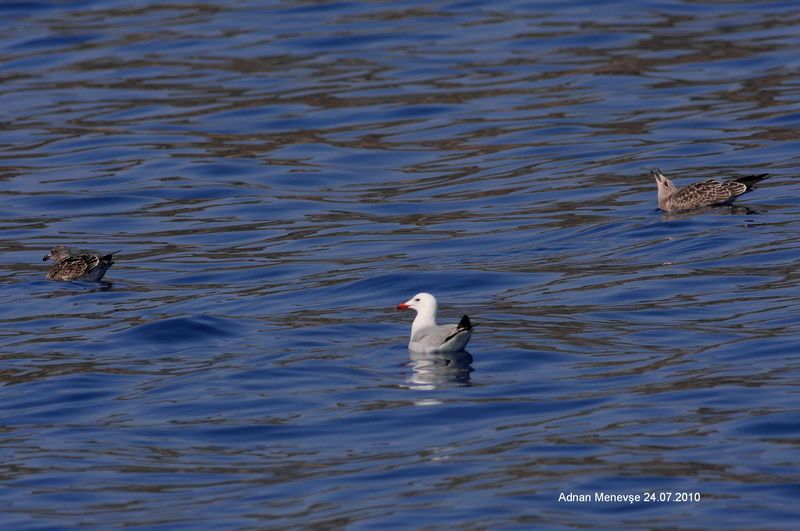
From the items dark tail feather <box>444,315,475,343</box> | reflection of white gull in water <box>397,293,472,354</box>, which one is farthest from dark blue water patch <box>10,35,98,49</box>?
dark tail feather <box>444,315,475,343</box>

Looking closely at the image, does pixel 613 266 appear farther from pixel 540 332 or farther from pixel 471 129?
pixel 471 129

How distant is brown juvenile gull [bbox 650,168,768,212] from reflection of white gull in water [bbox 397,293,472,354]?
6985 millimetres

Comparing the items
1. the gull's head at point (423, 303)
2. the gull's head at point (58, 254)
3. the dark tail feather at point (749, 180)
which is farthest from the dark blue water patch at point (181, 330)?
the dark tail feather at point (749, 180)

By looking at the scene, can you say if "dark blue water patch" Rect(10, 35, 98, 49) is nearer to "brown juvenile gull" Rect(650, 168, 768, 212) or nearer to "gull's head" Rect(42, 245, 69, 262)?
"gull's head" Rect(42, 245, 69, 262)

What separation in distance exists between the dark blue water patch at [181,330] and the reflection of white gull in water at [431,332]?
2.42 m

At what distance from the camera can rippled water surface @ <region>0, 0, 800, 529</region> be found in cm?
1270

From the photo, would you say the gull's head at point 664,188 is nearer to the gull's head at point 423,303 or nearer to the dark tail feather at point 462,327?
the gull's head at point 423,303

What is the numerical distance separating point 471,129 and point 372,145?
2.08 meters

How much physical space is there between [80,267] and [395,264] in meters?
4.45

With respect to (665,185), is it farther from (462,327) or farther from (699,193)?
(462,327)

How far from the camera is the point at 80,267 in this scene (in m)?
20.8

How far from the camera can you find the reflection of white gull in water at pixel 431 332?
1600 cm

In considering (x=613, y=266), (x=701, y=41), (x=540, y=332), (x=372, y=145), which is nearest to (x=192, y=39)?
(x=372, y=145)

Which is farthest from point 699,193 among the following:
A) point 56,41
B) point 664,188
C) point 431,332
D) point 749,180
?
point 56,41
